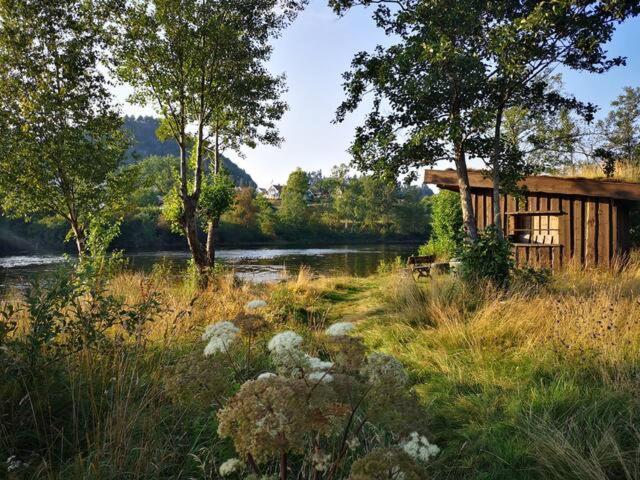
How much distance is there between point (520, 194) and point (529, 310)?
14.4 feet

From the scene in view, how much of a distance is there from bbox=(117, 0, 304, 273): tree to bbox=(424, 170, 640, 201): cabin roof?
6.24 m

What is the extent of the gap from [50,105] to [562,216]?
13.6m

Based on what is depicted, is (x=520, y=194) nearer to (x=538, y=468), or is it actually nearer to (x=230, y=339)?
(x=538, y=468)

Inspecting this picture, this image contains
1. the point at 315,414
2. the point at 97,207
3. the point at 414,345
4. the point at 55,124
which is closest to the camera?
the point at 315,414

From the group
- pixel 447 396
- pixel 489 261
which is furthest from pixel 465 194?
pixel 447 396

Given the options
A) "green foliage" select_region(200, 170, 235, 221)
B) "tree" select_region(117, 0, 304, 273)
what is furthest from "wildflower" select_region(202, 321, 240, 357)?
"green foliage" select_region(200, 170, 235, 221)

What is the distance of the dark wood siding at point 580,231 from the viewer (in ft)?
38.3

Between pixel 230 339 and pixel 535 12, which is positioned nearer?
pixel 230 339

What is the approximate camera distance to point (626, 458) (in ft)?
9.62

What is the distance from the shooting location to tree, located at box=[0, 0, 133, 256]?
34.4 feet

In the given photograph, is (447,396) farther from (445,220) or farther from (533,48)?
(445,220)

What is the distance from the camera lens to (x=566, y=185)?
1191 cm

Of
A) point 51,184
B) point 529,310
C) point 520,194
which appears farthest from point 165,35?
point 529,310

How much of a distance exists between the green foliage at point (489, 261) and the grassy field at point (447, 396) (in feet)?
3.96
